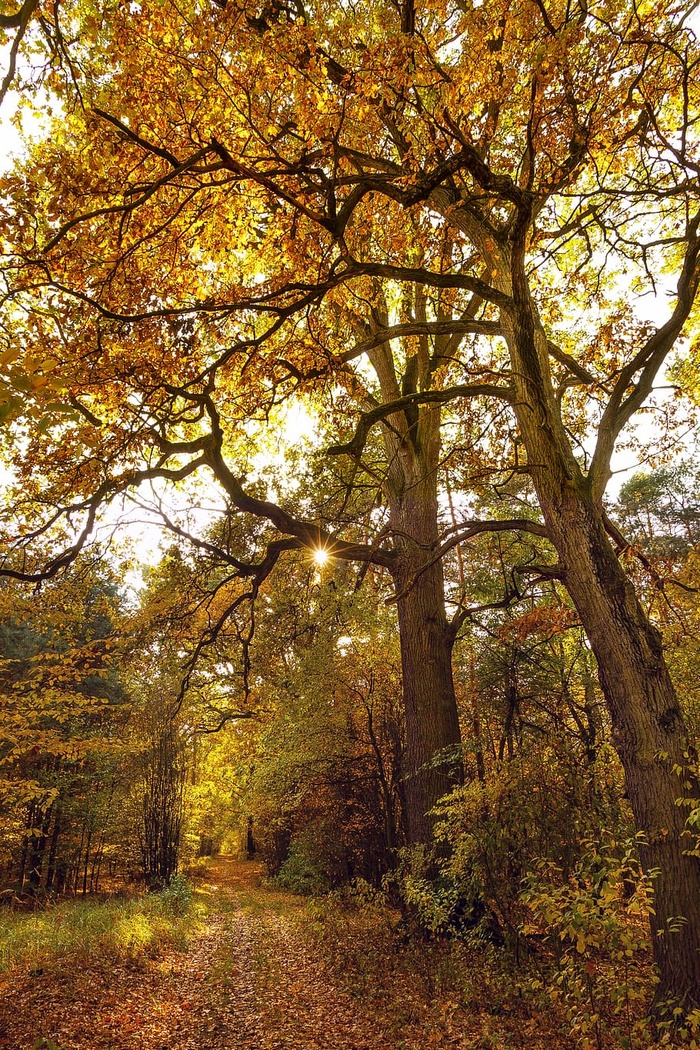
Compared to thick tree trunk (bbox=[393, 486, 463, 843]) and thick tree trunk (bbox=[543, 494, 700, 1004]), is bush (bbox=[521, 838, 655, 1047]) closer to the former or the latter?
thick tree trunk (bbox=[543, 494, 700, 1004])

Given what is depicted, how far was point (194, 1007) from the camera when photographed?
7113mm

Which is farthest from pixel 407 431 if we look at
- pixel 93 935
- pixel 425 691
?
pixel 93 935

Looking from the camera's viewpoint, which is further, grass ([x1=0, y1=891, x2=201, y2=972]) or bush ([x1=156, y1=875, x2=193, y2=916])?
bush ([x1=156, y1=875, x2=193, y2=916])

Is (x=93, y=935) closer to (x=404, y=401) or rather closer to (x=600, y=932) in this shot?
(x=600, y=932)

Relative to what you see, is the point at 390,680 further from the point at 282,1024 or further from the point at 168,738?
the point at 168,738

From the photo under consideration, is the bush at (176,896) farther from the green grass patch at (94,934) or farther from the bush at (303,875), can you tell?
the bush at (303,875)

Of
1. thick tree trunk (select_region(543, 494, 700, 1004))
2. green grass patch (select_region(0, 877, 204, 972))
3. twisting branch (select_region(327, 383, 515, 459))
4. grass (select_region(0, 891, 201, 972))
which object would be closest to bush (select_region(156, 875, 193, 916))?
green grass patch (select_region(0, 877, 204, 972))

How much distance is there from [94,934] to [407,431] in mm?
9448

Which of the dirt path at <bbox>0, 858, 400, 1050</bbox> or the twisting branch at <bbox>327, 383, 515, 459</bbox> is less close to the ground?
the twisting branch at <bbox>327, 383, 515, 459</bbox>

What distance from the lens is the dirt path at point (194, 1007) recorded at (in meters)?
5.79

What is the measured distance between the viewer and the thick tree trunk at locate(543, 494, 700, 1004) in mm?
4168

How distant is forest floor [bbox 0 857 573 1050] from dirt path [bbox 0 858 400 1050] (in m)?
0.02

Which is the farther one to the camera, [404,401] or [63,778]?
[63,778]

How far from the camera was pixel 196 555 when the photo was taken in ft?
32.0
